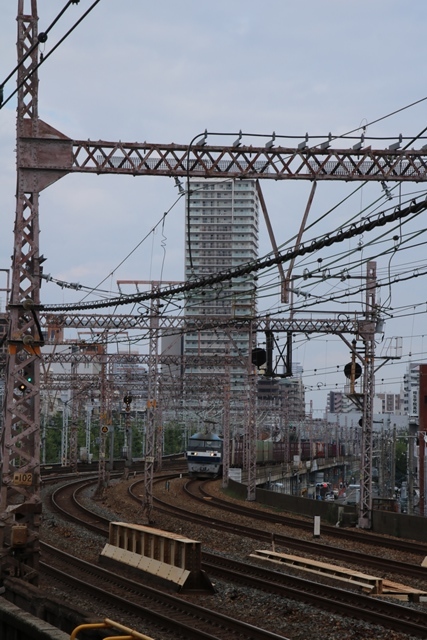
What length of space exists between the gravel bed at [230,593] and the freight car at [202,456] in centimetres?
1539

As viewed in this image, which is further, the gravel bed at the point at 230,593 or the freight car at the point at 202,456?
the freight car at the point at 202,456

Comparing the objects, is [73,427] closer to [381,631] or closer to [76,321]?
[76,321]

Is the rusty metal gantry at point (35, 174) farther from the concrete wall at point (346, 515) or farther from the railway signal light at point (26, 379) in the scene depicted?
the concrete wall at point (346, 515)

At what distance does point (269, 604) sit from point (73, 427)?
46.8m

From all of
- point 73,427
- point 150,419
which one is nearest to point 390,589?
point 150,419

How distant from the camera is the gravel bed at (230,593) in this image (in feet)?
46.9

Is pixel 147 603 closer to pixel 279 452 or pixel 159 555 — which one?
pixel 159 555

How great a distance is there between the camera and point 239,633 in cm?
1416

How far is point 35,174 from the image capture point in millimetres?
17297

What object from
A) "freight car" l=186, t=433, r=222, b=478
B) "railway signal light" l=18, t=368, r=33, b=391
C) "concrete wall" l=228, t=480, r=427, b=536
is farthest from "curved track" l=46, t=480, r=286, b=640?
"freight car" l=186, t=433, r=222, b=478

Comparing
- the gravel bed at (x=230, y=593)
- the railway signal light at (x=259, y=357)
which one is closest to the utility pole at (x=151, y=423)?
the gravel bed at (x=230, y=593)

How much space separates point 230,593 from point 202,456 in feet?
137

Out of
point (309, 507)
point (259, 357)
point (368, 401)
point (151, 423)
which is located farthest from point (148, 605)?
point (309, 507)

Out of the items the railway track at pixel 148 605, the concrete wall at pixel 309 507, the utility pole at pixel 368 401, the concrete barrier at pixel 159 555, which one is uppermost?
the utility pole at pixel 368 401
